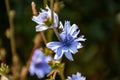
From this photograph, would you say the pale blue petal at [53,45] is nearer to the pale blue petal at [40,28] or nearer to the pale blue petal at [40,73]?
the pale blue petal at [40,28]

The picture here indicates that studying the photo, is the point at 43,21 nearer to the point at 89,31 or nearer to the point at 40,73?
the point at 40,73

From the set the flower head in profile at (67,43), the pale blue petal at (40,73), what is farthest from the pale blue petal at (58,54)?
the pale blue petal at (40,73)

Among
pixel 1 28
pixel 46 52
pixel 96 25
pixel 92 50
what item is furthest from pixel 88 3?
pixel 46 52

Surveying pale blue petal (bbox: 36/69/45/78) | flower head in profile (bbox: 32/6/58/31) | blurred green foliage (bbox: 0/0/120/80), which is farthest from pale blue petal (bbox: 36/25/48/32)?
blurred green foliage (bbox: 0/0/120/80)

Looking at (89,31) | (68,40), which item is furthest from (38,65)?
(68,40)

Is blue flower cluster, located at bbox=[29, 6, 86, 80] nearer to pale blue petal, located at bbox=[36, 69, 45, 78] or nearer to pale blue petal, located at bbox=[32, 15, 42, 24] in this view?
pale blue petal, located at bbox=[32, 15, 42, 24]

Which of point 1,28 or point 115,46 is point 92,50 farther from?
point 1,28

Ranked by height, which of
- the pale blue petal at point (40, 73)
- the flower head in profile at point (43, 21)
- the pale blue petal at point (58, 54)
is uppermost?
the flower head in profile at point (43, 21)
